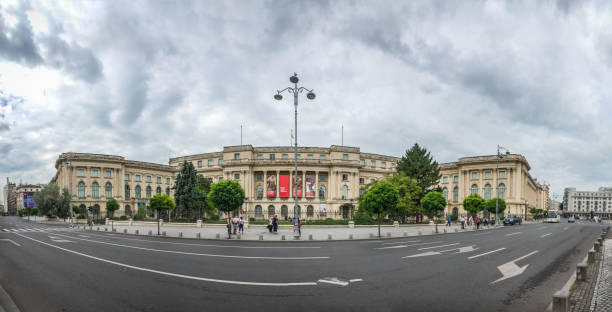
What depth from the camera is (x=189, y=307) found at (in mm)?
6590

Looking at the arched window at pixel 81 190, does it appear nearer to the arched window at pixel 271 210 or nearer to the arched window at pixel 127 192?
the arched window at pixel 127 192

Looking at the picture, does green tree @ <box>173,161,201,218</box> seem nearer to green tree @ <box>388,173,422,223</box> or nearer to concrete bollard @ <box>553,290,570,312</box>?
green tree @ <box>388,173,422,223</box>

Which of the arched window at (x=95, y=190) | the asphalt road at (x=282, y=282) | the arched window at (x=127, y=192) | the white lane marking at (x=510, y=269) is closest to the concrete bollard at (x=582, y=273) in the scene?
the asphalt road at (x=282, y=282)

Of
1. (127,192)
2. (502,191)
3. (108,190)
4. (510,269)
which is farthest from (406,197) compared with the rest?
(108,190)

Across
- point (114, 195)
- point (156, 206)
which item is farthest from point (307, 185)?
point (114, 195)

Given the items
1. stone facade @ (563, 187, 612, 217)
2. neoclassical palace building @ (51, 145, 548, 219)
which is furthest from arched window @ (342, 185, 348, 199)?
stone facade @ (563, 187, 612, 217)

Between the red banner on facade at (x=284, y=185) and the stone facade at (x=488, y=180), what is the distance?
118 ft

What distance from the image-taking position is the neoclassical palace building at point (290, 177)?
2447 inches

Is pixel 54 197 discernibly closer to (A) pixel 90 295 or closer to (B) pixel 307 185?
Answer: (B) pixel 307 185

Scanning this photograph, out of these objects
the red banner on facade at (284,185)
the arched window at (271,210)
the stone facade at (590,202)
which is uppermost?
the red banner on facade at (284,185)

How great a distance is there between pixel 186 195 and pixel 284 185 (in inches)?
920

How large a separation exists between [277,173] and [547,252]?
5186cm

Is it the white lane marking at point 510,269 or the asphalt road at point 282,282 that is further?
the white lane marking at point 510,269

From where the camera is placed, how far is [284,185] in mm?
62344
